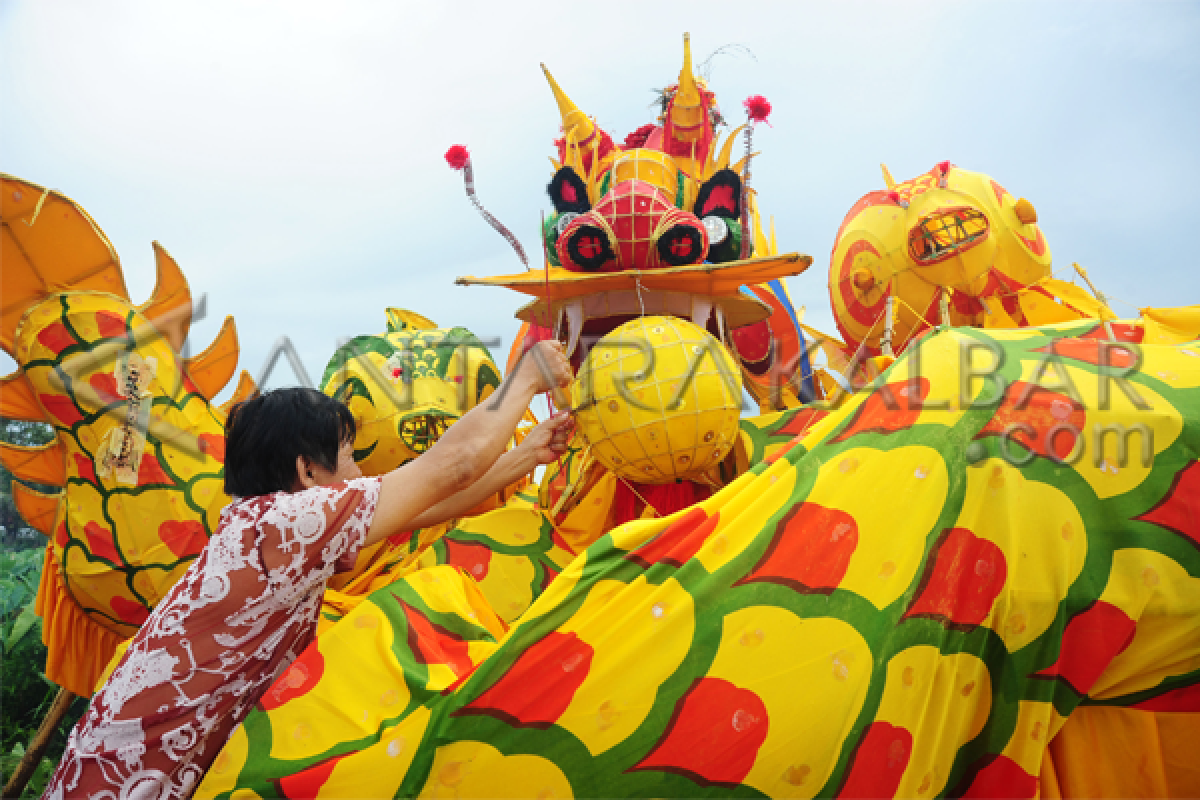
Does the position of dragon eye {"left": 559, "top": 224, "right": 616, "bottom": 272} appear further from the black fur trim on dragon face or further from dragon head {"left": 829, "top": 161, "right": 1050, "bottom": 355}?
dragon head {"left": 829, "top": 161, "right": 1050, "bottom": 355}

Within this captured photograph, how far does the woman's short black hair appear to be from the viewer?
1.61m

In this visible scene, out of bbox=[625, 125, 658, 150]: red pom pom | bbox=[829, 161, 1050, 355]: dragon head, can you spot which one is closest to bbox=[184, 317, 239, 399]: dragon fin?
bbox=[625, 125, 658, 150]: red pom pom

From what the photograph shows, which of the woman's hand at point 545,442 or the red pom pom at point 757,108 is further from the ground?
the red pom pom at point 757,108

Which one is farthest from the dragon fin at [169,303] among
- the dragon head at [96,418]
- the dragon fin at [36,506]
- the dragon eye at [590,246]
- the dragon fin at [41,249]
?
the dragon eye at [590,246]

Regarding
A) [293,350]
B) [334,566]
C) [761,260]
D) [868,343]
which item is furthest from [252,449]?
[868,343]

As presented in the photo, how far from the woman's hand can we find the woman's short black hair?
2.21 feet

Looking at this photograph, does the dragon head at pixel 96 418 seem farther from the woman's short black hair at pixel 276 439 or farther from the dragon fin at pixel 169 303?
the woman's short black hair at pixel 276 439

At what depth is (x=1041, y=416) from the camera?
1650mm

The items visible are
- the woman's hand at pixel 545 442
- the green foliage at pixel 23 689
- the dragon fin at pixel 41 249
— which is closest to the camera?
the woman's hand at pixel 545 442

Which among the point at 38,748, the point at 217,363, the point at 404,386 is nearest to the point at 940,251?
the point at 404,386

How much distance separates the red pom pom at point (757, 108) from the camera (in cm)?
295

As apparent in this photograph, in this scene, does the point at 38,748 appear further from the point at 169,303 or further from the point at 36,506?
the point at 169,303

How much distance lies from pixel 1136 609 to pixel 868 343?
3206 mm

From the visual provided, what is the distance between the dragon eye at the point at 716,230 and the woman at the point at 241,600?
58.7 inches
